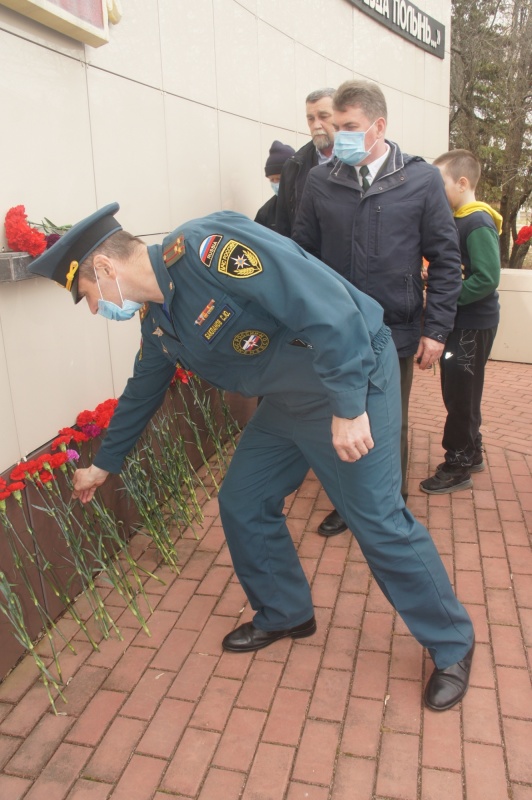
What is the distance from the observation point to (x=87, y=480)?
2.56 metres

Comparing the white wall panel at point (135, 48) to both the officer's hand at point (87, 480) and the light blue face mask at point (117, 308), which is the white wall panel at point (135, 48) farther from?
the officer's hand at point (87, 480)

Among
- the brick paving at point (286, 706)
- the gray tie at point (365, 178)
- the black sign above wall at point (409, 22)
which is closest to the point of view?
the brick paving at point (286, 706)

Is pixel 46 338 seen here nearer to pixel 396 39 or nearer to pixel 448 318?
pixel 448 318

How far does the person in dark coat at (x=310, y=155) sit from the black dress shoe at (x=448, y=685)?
8.02 ft

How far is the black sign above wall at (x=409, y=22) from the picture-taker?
6.72 meters

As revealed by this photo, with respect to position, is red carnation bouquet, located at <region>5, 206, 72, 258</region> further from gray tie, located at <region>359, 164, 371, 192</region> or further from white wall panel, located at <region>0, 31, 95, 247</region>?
gray tie, located at <region>359, 164, 371, 192</region>

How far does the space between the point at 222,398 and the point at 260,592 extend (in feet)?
6.32

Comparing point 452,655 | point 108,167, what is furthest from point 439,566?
point 108,167

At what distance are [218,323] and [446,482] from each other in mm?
2373

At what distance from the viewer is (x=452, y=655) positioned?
2.39m

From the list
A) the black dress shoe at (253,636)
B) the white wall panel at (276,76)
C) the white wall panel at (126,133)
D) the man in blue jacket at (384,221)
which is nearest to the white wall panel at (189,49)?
the white wall panel at (126,133)

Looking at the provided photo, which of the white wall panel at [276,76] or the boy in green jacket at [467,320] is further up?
the white wall panel at [276,76]

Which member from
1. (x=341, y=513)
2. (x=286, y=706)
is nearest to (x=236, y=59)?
(x=341, y=513)

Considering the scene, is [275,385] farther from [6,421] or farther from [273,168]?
[273,168]
